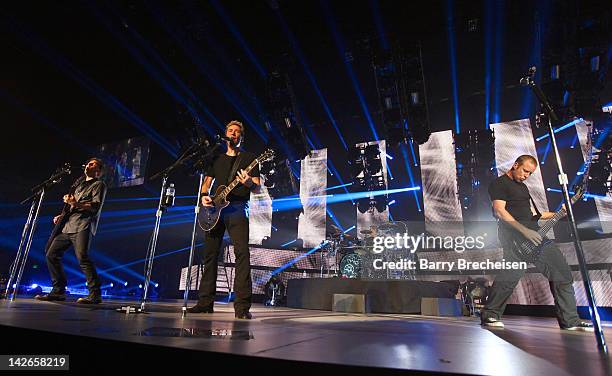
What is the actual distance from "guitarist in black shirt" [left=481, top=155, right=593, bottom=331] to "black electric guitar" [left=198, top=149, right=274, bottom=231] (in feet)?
8.27

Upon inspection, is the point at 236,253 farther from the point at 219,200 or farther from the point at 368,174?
the point at 368,174

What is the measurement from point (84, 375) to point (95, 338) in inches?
5.0

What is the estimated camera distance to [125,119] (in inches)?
373

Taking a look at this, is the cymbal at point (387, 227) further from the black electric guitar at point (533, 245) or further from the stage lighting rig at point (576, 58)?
the black electric guitar at point (533, 245)

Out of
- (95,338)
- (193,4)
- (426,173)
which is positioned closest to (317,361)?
(95,338)

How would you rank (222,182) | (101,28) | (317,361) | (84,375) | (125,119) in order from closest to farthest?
(317,361) < (84,375) < (222,182) < (101,28) < (125,119)

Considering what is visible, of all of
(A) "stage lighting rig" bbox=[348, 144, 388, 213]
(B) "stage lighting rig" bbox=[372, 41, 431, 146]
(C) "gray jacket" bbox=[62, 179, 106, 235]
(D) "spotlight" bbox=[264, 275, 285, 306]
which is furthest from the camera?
(A) "stage lighting rig" bbox=[348, 144, 388, 213]

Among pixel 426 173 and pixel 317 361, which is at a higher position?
pixel 426 173

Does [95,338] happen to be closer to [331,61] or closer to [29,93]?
[331,61]

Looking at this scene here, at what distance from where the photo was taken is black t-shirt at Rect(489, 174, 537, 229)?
3.49 metres

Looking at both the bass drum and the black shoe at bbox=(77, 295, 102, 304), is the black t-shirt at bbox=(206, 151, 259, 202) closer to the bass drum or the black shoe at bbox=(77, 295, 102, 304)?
the black shoe at bbox=(77, 295, 102, 304)

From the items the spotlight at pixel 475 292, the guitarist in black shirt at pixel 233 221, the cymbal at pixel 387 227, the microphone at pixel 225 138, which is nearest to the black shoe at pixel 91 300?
the guitarist in black shirt at pixel 233 221

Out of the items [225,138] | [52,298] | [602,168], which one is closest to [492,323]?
[225,138]

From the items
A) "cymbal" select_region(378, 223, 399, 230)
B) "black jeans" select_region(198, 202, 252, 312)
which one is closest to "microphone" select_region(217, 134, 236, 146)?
"black jeans" select_region(198, 202, 252, 312)
